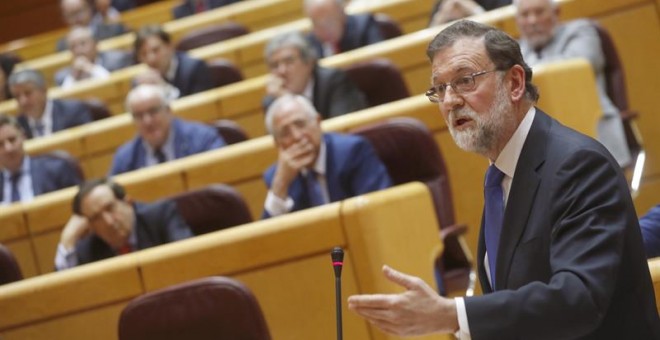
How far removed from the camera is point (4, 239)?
235cm

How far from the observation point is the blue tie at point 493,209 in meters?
0.96

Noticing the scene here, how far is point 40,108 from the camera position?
3352 millimetres

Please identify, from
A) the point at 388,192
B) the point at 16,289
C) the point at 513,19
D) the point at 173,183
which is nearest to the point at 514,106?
the point at 388,192

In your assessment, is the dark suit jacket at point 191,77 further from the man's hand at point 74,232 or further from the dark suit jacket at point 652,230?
the dark suit jacket at point 652,230

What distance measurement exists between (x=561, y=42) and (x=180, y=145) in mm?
928

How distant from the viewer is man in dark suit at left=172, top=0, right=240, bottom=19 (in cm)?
421

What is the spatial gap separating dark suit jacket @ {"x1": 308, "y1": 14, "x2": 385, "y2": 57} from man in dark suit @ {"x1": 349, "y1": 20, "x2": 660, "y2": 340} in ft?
6.76

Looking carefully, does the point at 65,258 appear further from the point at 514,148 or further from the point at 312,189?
the point at 514,148

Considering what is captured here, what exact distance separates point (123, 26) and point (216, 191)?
8.17ft

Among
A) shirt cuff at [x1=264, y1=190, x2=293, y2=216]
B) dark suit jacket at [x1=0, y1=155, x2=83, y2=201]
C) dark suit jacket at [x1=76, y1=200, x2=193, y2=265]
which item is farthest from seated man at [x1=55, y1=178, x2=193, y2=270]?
dark suit jacket at [x1=0, y1=155, x2=83, y2=201]

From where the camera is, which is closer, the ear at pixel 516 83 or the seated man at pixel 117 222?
the ear at pixel 516 83

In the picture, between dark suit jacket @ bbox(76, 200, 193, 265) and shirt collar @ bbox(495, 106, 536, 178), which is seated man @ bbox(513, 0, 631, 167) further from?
shirt collar @ bbox(495, 106, 536, 178)

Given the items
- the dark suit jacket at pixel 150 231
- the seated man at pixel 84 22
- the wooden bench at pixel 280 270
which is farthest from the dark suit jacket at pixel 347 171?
the seated man at pixel 84 22

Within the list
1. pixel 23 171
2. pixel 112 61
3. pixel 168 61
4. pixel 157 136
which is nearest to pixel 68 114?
pixel 168 61
